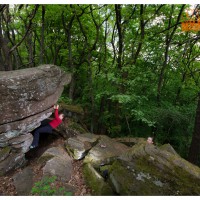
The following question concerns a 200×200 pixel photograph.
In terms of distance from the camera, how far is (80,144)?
7.95m

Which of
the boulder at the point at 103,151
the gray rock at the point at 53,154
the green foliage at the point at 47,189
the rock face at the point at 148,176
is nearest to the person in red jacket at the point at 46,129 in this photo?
the gray rock at the point at 53,154

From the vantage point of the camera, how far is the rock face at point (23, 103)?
6.37 m

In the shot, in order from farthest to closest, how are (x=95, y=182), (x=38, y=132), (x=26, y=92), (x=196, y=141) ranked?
(x=196, y=141) < (x=38, y=132) < (x=26, y=92) < (x=95, y=182)

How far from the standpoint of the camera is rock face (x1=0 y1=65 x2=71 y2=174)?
→ 637 centimetres

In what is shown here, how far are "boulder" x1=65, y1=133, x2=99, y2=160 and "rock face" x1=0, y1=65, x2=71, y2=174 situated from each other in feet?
5.19

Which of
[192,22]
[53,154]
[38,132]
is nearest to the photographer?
[53,154]

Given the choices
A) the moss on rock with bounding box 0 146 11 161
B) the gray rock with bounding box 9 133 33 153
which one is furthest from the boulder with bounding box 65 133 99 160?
the moss on rock with bounding box 0 146 11 161

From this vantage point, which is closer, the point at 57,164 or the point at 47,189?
the point at 47,189

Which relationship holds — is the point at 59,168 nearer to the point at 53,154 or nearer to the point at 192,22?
the point at 53,154

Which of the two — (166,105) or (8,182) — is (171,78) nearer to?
(166,105)

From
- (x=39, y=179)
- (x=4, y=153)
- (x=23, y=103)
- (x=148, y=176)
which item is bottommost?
(x=39, y=179)

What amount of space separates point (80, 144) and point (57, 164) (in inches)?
62.8

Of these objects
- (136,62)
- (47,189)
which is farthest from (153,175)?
(136,62)

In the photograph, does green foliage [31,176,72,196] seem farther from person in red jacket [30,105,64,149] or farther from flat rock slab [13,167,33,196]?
person in red jacket [30,105,64,149]
